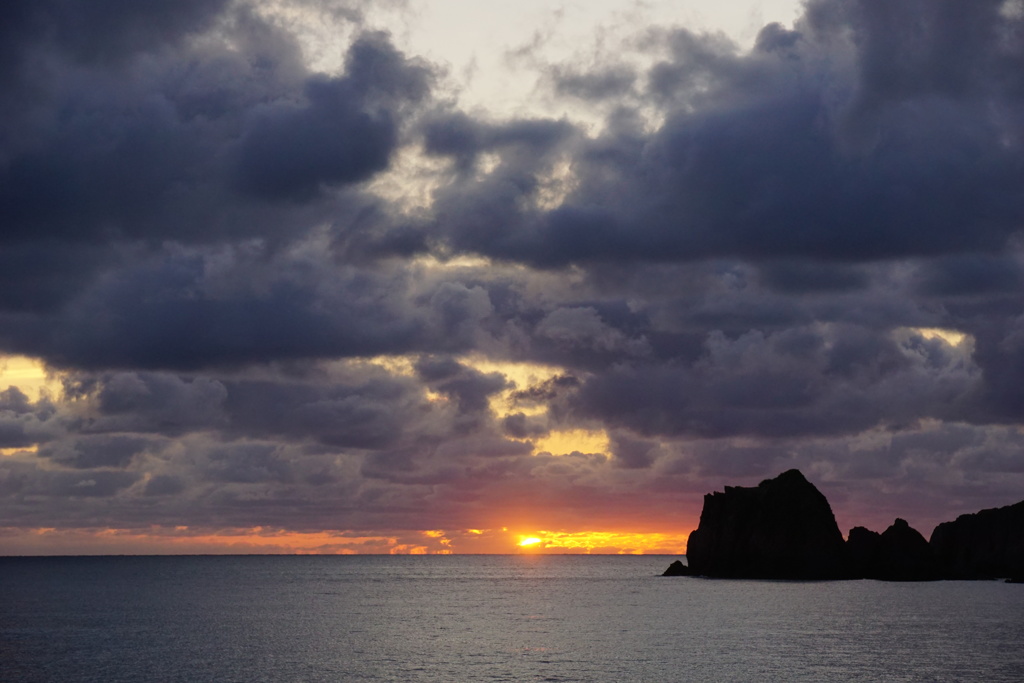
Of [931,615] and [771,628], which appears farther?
[931,615]

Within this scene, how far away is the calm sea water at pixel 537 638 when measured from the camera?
7988 centimetres

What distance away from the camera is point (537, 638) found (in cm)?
10438

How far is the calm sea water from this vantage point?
3145 inches

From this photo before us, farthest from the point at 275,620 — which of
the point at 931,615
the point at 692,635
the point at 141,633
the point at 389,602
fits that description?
the point at 931,615

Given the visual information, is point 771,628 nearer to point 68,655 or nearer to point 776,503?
point 68,655

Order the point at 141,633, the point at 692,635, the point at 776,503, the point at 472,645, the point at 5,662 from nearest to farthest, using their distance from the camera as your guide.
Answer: the point at 5,662 → the point at 472,645 → the point at 692,635 → the point at 141,633 → the point at 776,503

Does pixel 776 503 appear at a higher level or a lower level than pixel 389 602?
higher

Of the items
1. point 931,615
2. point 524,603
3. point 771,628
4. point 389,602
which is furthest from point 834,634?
point 389,602

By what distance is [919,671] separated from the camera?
78.7 m

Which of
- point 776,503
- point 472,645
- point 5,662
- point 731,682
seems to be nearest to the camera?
point 731,682

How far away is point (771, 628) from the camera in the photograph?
110875 millimetres

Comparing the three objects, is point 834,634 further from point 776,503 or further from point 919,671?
point 776,503

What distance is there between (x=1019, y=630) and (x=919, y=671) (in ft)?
123

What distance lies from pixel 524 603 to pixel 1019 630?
74444 millimetres
